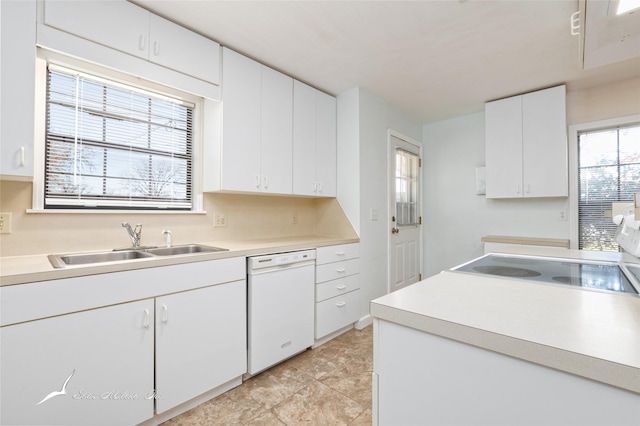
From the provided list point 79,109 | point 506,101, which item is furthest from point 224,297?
point 506,101

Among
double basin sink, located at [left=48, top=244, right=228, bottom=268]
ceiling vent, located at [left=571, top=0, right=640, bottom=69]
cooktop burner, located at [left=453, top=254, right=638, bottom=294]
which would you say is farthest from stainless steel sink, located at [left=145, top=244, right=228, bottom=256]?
ceiling vent, located at [left=571, top=0, right=640, bottom=69]

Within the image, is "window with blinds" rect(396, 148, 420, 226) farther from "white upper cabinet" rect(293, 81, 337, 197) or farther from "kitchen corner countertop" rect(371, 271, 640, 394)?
"kitchen corner countertop" rect(371, 271, 640, 394)

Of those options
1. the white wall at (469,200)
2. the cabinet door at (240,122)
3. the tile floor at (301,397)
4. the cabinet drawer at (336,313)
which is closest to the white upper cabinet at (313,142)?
the cabinet door at (240,122)

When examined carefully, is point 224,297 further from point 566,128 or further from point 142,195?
point 566,128

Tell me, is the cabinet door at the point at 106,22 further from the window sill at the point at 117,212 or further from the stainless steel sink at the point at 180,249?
the stainless steel sink at the point at 180,249

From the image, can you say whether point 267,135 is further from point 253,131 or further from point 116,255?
point 116,255

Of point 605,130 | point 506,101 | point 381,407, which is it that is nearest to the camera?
point 381,407

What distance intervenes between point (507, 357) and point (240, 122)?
2.29 meters

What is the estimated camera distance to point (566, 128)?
3076 mm

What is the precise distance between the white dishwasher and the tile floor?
116 mm

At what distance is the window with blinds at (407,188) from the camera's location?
12.4 ft

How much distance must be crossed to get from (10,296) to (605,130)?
15.8 feet

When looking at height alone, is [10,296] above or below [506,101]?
below

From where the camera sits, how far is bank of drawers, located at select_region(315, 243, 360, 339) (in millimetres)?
2578
